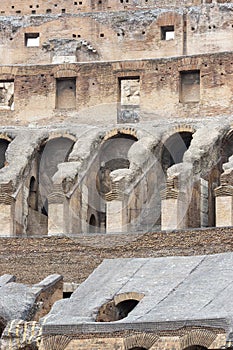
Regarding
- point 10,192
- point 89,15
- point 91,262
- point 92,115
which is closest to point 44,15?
point 89,15

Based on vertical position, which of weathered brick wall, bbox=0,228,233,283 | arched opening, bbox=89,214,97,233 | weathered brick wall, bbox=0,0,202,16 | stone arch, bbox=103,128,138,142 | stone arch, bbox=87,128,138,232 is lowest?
weathered brick wall, bbox=0,228,233,283

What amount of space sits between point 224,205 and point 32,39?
17.0 metres

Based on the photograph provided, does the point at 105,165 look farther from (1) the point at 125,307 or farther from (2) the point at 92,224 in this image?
(1) the point at 125,307

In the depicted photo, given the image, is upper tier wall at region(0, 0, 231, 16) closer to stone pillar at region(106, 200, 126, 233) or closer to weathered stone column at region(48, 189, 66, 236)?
weathered stone column at region(48, 189, 66, 236)

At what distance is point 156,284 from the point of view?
40.7 meters

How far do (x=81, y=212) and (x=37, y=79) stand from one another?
7454 mm

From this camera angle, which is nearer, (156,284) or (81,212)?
(156,284)

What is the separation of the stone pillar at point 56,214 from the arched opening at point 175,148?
194 inches

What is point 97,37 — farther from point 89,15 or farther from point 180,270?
point 180,270

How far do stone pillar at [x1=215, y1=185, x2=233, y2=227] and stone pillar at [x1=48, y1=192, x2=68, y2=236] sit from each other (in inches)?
222

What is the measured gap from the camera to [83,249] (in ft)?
147

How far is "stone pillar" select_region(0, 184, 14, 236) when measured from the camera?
159ft

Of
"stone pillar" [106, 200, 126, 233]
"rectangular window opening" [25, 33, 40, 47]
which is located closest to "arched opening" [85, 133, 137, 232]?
"stone pillar" [106, 200, 126, 233]

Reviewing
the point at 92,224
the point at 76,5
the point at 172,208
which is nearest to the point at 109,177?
the point at 92,224
